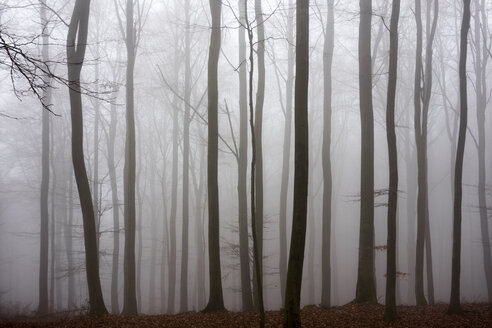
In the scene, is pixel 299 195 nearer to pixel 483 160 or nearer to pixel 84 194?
pixel 84 194

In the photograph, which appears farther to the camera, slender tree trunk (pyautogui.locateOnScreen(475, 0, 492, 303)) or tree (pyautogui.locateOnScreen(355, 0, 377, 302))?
slender tree trunk (pyautogui.locateOnScreen(475, 0, 492, 303))

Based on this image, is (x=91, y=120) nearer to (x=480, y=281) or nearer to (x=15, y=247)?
(x=15, y=247)

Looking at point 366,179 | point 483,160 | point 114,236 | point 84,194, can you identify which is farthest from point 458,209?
point 114,236

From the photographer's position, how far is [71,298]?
21109 millimetres

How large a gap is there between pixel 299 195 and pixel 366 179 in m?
4.55

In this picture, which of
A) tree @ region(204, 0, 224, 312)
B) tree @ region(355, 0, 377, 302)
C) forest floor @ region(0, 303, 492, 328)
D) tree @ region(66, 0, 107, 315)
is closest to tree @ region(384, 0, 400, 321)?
forest floor @ region(0, 303, 492, 328)

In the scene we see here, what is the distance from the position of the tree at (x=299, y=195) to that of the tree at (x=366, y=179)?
4.16m

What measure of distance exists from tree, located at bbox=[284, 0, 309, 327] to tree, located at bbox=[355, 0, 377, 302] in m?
4.16

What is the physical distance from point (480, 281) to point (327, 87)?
79.6ft

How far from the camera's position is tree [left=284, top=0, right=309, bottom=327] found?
6.91 metres

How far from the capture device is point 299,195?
7.06 meters

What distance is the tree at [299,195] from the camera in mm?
6914

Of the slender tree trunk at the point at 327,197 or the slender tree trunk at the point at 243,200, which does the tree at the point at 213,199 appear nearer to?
the slender tree trunk at the point at 243,200

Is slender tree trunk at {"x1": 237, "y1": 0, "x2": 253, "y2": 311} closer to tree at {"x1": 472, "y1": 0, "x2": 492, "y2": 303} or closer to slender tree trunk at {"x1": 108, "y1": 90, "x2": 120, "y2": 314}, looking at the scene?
slender tree trunk at {"x1": 108, "y1": 90, "x2": 120, "y2": 314}
